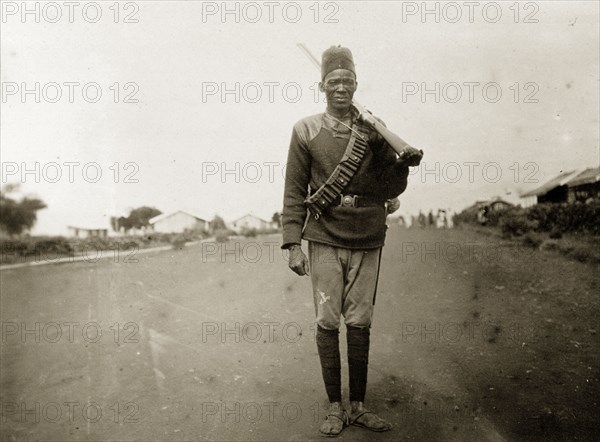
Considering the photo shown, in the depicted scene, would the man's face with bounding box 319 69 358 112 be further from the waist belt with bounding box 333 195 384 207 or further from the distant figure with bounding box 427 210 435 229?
the distant figure with bounding box 427 210 435 229

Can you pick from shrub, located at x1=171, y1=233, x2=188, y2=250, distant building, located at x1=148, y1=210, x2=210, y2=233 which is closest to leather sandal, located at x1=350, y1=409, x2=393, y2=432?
distant building, located at x1=148, y1=210, x2=210, y2=233

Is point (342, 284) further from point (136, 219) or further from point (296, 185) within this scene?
point (136, 219)

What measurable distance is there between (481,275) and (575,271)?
48.9 inches

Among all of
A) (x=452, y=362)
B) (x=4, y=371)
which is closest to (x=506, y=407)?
(x=452, y=362)

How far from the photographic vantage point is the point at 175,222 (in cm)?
844

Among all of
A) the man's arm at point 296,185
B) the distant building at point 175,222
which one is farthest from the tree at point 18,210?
the man's arm at point 296,185

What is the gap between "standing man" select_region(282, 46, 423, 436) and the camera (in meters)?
3.26

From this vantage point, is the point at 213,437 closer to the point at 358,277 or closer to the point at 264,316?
the point at 358,277

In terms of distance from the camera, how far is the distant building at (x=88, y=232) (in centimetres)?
697

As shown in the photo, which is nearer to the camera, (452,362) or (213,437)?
(213,437)

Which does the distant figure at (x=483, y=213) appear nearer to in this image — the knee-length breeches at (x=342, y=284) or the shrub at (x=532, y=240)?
the shrub at (x=532, y=240)

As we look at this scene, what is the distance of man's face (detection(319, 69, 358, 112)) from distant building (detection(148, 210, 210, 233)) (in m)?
4.24

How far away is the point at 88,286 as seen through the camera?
7062mm

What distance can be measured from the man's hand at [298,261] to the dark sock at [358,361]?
496 mm
